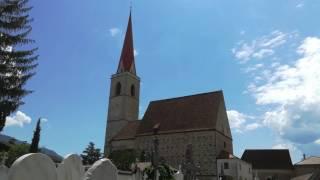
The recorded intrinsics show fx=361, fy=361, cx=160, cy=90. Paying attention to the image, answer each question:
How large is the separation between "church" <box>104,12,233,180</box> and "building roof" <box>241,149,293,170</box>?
9189mm

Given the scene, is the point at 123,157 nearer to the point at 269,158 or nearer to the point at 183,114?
the point at 183,114

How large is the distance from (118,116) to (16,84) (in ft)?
148

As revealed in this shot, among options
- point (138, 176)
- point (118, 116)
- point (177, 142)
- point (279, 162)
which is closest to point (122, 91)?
→ point (118, 116)

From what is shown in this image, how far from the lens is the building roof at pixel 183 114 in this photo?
174 ft

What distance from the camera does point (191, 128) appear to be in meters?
53.0

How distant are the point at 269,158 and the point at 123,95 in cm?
2752

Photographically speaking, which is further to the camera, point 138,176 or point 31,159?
point 138,176

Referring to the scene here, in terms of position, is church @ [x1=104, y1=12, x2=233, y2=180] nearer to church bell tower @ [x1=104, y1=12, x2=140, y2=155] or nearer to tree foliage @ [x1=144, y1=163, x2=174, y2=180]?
church bell tower @ [x1=104, y1=12, x2=140, y2=155]

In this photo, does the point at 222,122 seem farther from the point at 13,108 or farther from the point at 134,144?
the point at 13,108

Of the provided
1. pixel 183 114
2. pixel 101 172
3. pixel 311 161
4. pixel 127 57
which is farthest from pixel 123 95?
pixel 101 172

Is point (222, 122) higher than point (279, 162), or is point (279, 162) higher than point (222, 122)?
point (222, 122)

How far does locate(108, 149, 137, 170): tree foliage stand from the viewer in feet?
170

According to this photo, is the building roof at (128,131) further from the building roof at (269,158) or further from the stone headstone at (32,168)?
the stone headstone at (32,168)

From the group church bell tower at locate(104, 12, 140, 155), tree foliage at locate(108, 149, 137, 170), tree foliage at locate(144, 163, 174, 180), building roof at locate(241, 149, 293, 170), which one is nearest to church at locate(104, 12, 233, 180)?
church bell tower at locate(104, 12, 140, 155)
